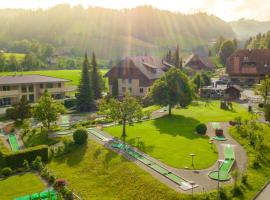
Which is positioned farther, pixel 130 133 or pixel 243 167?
pixel 130 133

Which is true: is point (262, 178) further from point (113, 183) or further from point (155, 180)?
point (113, 183)

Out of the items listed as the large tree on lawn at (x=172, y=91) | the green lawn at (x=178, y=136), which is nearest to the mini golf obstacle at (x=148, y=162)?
the green lawn at (x=178, y=136)

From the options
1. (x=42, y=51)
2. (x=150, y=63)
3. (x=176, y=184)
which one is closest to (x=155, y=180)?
(x=176, y=184)

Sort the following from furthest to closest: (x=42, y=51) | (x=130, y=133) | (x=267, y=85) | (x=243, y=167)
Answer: (x=42, y=51), (x=267, y=85), (x=130, y=133), (x=243, y=167)

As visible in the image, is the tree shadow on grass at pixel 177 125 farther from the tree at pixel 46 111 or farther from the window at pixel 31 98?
the window at pixel 31 98

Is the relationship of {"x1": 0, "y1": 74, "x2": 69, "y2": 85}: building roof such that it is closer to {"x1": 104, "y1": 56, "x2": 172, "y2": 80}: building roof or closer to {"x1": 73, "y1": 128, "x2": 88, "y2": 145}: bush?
{"x1": 104, "y1": 56, "x2": 172, "y2": 80}: building roof
